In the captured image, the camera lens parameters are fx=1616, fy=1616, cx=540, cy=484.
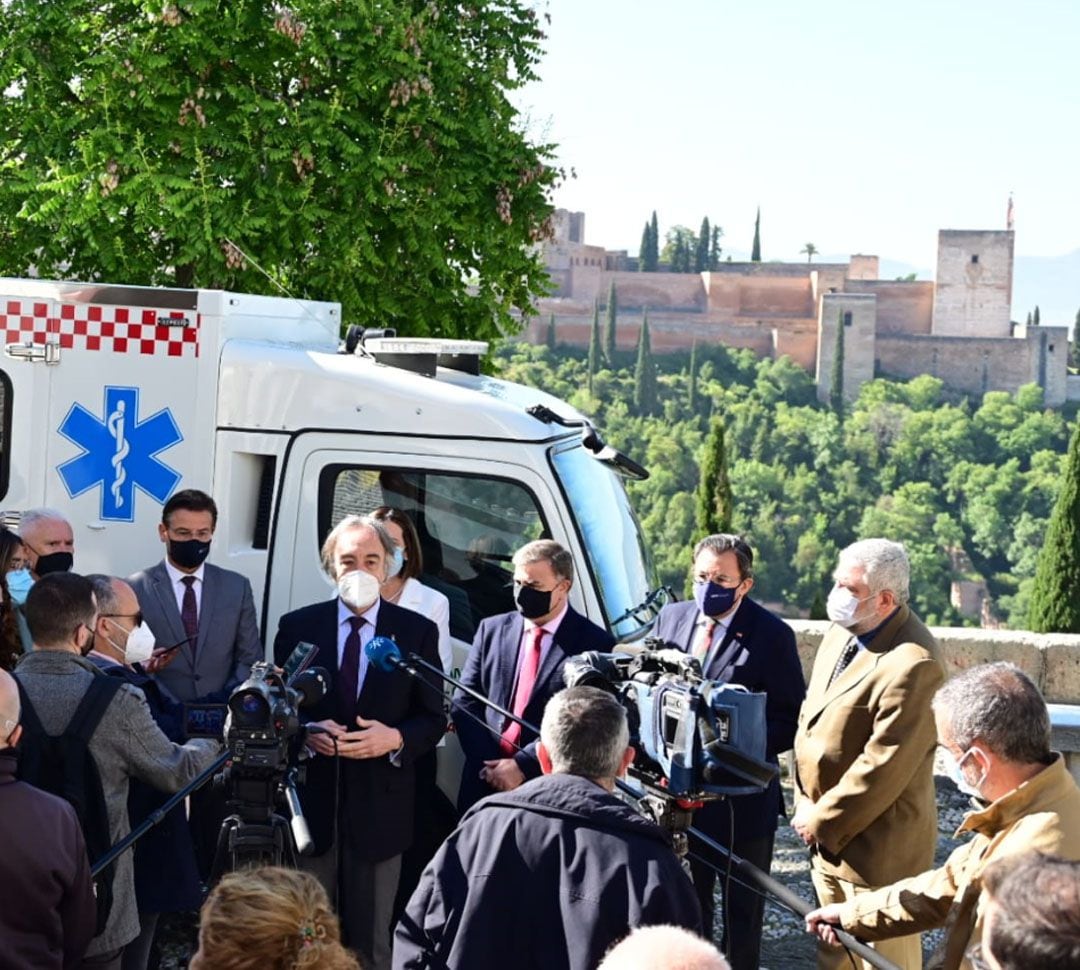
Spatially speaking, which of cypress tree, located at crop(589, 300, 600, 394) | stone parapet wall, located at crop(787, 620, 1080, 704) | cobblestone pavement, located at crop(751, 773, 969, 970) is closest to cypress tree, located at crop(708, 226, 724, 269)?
cypress tree, located at crop(589, 300, 600, 394)

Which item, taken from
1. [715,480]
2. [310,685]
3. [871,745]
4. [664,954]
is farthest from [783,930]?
[715,480]

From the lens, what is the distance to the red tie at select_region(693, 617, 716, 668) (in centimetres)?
607

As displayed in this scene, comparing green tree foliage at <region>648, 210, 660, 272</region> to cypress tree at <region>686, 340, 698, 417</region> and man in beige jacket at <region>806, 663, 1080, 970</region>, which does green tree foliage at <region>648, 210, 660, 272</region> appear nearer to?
cypress tree at <region>686, 340, 698, 417</region>

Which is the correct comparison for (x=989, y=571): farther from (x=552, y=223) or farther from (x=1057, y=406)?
(x=552, y=223)

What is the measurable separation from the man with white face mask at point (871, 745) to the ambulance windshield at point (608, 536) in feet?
3.87

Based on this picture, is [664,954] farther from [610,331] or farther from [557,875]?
[610,331]

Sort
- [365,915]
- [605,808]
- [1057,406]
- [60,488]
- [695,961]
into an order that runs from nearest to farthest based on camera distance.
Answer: [695,961] → [605,808] → [365,915] → [60,488] → [1057,406]

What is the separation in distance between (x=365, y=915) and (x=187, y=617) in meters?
1.41

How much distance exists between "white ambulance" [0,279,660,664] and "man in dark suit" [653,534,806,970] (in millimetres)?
586

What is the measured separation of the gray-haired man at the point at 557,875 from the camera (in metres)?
3.58

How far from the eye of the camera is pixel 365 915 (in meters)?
5.77

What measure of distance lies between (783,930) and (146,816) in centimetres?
346

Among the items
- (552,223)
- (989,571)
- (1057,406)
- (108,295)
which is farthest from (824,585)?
(108,295)

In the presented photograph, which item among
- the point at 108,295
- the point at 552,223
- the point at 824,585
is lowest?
the point at 824,585
